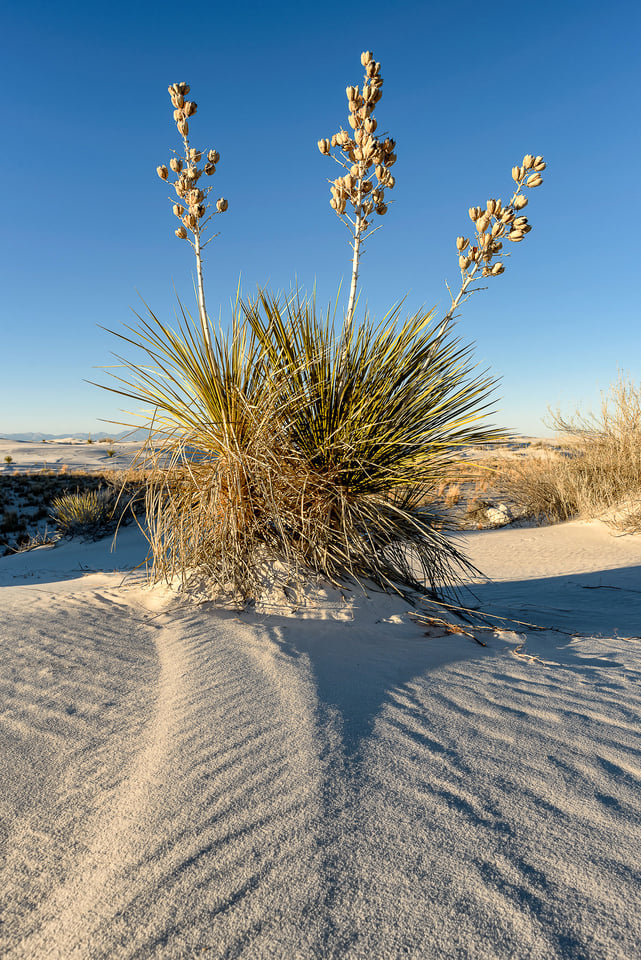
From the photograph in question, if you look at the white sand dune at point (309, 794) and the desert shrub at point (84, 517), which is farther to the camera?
the desert shrub at point (84, 517)

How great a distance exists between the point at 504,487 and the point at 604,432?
8.34ft

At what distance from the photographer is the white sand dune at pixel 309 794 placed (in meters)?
1.16

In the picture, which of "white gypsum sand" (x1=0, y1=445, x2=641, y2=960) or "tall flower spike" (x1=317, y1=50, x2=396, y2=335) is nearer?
"white gypsum sand" (x1=0, y1=445, x2=641, y2=960)

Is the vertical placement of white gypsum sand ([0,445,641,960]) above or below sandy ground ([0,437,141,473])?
below

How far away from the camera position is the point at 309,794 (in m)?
1.59

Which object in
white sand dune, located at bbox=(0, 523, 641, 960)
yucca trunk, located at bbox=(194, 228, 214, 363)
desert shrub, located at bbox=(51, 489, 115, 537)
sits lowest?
white sand dune, located at bbox=(0, 523, 641, 960)

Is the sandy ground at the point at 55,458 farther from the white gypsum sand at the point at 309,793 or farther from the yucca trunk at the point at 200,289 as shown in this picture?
the white gypsum sand at the point at 309,793

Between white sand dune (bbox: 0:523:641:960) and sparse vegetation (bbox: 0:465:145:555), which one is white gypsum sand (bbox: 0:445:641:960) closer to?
white sand dune (bbox: 0:523:641:960)

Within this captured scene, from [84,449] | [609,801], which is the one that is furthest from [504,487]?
[84,449]

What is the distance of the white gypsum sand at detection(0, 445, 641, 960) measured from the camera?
1.16 meters

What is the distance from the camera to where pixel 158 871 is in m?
1.31

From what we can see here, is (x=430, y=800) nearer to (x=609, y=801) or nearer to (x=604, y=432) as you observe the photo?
(x=609, y=801)

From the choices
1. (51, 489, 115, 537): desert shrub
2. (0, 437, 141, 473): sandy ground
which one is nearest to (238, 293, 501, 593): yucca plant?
(51, 489, 115, 537): desert shrub

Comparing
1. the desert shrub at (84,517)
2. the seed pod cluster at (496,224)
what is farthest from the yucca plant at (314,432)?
the desert shrub at (84,517)
